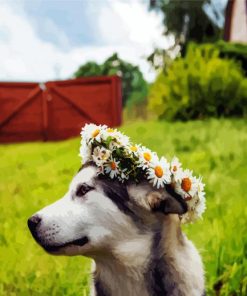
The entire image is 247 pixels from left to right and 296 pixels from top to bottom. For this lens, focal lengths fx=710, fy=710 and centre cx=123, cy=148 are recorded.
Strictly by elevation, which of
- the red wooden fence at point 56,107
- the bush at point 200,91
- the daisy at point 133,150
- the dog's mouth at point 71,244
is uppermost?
the daisy at point 133,150

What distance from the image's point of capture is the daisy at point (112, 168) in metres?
2.69

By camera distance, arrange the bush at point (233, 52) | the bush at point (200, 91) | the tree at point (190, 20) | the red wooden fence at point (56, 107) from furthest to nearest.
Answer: the tree at point (190, 20)
the bush at point (233, 52)
the red wooden fence at point (56, 107)
the bush at point (200, 91)

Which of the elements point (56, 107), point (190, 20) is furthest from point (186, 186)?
point (190, 20)

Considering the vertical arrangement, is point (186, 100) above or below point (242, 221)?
below

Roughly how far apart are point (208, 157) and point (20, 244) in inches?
144

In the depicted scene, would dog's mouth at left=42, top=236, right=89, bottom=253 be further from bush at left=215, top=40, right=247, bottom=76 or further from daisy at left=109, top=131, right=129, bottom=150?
bush at left=215, top=40, right=247, bottom=76

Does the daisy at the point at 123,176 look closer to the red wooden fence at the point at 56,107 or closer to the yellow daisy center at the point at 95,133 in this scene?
the yellow daisy center at the point at 95,133

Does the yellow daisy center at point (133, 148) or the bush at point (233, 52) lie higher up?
the yellow daisy center at point (133, 148)

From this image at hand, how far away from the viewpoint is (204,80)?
13.3 metres

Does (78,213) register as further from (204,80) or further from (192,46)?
(192,46)

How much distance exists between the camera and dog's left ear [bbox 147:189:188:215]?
102 inches

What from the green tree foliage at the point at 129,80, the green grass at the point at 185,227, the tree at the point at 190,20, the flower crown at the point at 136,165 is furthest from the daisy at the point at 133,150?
the tree at the point at 190,20

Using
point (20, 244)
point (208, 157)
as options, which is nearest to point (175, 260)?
point (20, 244)

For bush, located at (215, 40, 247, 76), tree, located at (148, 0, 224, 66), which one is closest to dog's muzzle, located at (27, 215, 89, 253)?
bush, located at (215, 40, 247, 76)
